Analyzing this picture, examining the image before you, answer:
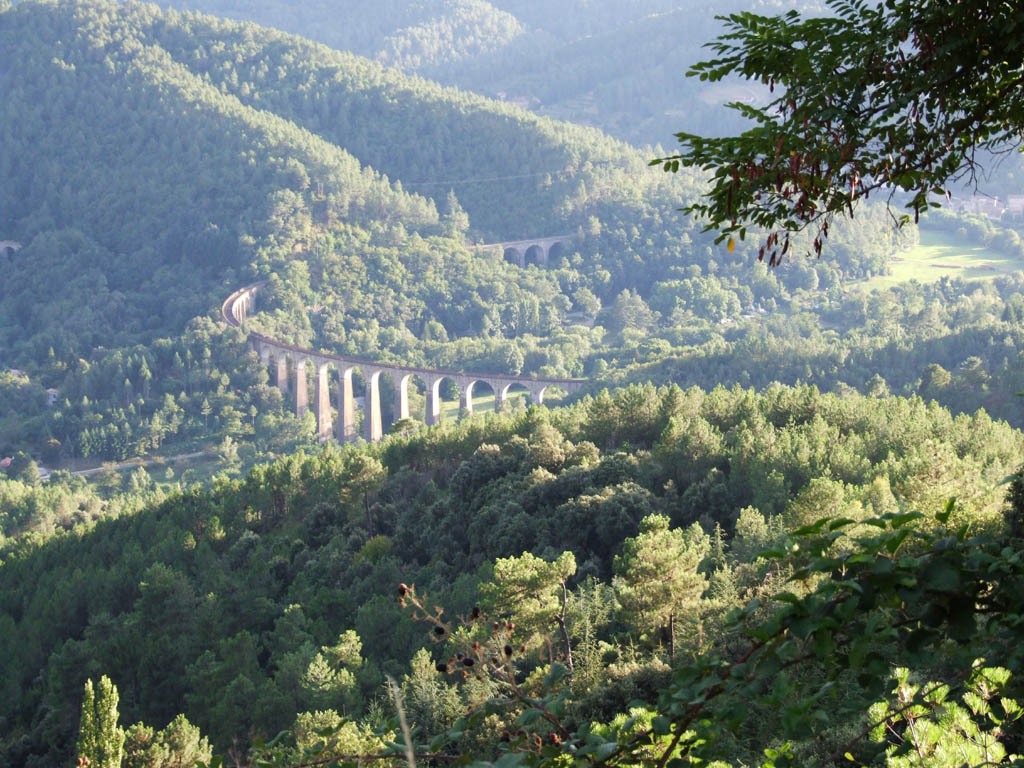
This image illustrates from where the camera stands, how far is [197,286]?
387ft

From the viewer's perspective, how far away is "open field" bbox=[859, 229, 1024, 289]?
117 meters

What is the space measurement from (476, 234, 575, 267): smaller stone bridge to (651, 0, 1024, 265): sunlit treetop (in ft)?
404

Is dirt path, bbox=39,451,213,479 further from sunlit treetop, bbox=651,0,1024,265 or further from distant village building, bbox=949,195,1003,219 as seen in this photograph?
distant village building, bbox=949,195,1003,219

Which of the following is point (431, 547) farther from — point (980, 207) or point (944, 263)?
point (980, 207)

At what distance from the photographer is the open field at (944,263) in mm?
116812

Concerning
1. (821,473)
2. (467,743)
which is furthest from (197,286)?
(467,743)

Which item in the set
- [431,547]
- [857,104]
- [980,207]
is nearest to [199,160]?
[980,207]

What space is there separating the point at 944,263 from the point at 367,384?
7407 cm

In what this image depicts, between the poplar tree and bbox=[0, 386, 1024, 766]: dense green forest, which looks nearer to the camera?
A: the poplar tree

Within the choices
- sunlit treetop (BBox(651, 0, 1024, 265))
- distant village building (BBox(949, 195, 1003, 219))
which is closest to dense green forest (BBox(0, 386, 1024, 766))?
sunlit treetop (BBox(651, 0, 1024, 265))

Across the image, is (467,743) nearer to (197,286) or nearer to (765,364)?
(765,364)

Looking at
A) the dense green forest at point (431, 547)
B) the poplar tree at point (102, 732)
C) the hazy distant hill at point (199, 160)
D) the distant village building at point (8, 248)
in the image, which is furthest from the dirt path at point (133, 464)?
the poplar tree at point (102, 732)

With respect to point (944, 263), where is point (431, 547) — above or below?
below

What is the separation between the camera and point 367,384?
86812 millimetres
